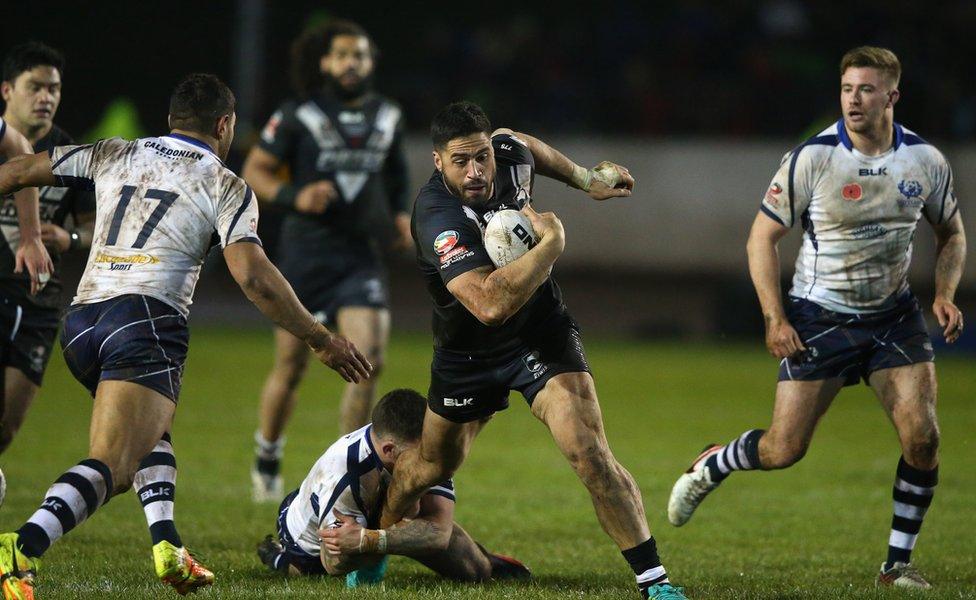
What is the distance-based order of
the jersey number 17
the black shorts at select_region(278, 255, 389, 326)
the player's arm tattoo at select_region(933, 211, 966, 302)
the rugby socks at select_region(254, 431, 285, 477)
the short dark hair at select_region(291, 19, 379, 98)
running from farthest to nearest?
the short dark hair at select_region(291, 19, 379, 98)
the black shorts at select_region(278, 255, 389, 326)
the rugby socks at select_region(254, 431, 285, 477)
the player's arm tattoo at select_region(933, 211, 966, 302)
the jersey number 17

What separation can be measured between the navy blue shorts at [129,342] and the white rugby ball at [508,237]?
1.46 metres

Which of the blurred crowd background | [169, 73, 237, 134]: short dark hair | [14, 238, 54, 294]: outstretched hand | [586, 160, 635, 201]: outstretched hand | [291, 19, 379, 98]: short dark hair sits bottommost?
[14, 238, 54, 294]: outstretched hand

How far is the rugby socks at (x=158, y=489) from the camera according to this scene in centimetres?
612

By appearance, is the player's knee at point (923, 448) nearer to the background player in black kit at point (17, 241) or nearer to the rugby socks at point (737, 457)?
the rugby socks at point (737, 457)

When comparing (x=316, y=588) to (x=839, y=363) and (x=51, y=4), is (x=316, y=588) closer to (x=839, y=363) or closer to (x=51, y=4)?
(x=839, y=363)

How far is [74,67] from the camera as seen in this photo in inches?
1051

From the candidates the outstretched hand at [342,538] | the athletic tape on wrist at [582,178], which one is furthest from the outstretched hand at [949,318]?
the outstretched hand at [342,538]

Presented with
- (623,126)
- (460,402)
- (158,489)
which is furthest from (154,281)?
(623,126)

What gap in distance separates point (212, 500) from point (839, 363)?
14.8 ft

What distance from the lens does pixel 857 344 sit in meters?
6.97

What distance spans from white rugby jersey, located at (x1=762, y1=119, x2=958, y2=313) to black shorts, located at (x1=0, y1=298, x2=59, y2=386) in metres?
4.11

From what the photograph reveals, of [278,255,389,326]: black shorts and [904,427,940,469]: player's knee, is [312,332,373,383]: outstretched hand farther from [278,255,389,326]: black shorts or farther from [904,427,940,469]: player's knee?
[278,255,389,326]: black shorts

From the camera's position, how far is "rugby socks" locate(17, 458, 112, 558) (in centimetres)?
541

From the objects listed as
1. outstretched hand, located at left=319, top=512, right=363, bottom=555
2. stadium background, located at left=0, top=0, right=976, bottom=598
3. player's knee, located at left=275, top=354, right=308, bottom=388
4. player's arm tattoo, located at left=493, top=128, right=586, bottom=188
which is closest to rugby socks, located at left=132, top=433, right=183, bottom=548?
outstretched hand, located at left=319, top=512, right=363, bottom=555
